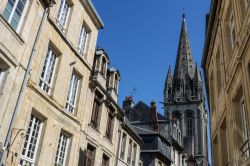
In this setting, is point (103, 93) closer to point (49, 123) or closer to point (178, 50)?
point (49, 123)

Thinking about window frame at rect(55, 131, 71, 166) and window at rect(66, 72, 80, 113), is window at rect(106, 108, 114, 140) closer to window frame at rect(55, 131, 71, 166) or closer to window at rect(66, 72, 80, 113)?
window at rect(66, 72, 80, 113)

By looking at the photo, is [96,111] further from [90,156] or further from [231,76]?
[231,76]

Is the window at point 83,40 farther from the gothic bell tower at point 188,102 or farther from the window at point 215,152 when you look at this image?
the gothic bell tower at point 188,102

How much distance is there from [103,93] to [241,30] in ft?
29.5

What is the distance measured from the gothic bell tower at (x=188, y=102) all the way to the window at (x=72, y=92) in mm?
48701

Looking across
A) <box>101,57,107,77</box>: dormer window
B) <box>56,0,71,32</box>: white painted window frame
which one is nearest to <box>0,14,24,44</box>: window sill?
<box>56,0,71,32</box>: white painted window frame

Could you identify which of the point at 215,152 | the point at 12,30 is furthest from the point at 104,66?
the point at 12,30

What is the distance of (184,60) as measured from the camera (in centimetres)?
8862

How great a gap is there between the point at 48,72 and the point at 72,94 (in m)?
2.02

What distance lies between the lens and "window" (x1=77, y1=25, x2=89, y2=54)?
1443 cm

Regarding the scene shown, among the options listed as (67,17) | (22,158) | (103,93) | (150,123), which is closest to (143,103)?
(150,123)

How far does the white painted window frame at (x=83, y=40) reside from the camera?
1443 centimetres

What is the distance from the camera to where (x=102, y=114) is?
645 inches

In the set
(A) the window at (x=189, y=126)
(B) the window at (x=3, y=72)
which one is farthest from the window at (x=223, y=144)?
(A) the window at (x=189, y=126)
